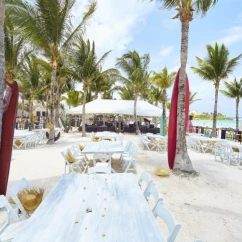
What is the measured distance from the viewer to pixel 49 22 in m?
12.4

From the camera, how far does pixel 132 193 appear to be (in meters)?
2.83

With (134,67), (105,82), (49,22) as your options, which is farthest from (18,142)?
(105,82)

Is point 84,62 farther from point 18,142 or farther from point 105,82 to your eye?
point 105,82

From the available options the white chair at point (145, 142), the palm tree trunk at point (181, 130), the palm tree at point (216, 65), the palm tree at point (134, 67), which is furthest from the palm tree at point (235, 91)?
the palm tree trunk at point (181, 130)

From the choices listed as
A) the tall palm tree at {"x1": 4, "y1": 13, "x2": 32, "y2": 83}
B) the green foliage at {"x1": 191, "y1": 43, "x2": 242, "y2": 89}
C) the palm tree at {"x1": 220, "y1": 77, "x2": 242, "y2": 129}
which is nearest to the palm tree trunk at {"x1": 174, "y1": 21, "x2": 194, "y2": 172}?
the tall palm tree at {"x1": 4, "y1": 13, "x2": 32, "y2": 83}

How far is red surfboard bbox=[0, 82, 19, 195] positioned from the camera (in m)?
3.98

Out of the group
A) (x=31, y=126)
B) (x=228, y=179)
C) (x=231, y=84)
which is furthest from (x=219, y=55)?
(x=31, y=126)

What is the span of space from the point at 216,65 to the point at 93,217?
715 inches

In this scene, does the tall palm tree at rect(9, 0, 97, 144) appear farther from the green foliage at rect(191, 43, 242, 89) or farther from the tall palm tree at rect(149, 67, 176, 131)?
the green foliage at rect(191, 43, 242, 89)

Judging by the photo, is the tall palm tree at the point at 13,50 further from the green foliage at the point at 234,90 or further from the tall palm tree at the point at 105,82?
the green foliage at the point at 234,90

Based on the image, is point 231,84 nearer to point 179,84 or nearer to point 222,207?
point 179,84

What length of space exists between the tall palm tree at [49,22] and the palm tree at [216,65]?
33.0ft

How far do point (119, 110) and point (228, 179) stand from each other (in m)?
15.1

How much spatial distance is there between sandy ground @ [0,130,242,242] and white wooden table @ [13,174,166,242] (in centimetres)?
137
